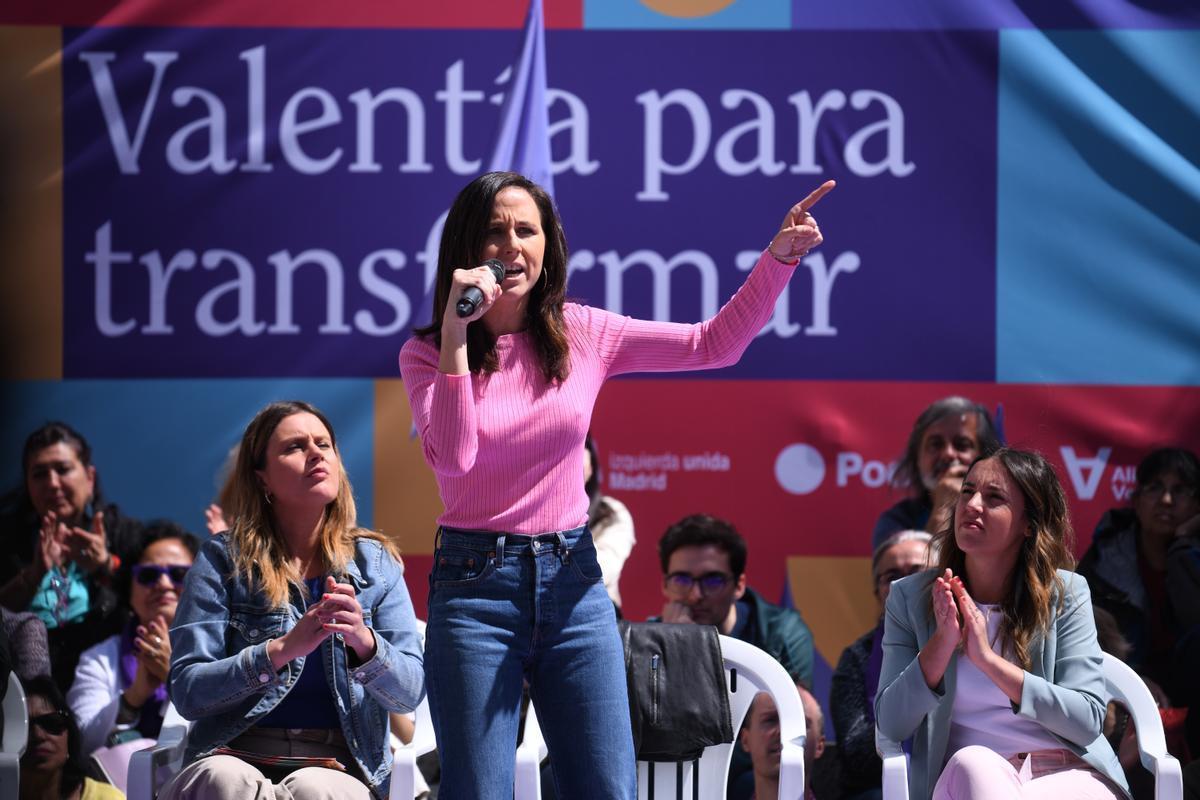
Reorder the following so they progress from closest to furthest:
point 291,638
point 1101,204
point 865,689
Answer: point 291,638 → point 865,689 → point 1101,204

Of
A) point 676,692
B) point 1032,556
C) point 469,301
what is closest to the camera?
point 469,301

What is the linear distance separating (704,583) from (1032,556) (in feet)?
3.86

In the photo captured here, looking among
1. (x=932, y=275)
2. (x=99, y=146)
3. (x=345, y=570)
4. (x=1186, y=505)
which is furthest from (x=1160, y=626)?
(x=99, y=146)

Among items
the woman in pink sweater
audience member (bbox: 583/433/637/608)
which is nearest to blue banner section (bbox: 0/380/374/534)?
audience member (bbox: 583/433/637/608)

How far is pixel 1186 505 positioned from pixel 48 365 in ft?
12.0

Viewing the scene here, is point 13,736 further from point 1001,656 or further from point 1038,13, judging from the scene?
point 1038,13

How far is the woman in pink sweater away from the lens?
2.46m

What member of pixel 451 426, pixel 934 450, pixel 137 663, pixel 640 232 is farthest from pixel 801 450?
pixel 451 426

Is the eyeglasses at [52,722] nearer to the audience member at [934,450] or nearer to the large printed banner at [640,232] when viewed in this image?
the large printed banner at [640,232]

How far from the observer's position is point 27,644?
4.15 meters

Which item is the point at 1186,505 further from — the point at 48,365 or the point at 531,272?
the point at 48,365

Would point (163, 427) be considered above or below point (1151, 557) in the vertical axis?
above

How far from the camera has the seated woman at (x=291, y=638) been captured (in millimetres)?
3055

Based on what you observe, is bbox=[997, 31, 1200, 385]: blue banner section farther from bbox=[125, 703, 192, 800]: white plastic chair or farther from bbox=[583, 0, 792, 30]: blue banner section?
bbox=[125, 703, 192, 800]: white plastic chair
